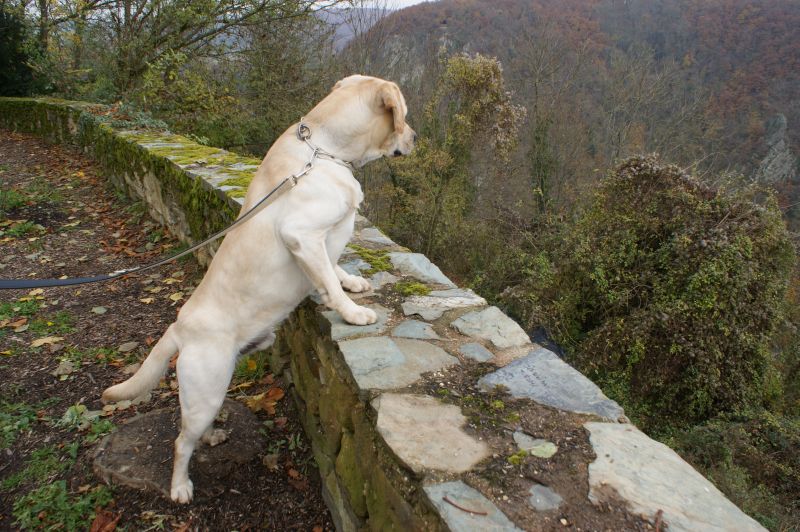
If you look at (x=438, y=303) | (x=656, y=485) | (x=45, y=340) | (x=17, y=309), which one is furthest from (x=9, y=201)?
(x=656, y=485)

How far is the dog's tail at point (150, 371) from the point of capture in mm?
2439

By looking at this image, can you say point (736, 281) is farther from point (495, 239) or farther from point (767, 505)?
point (495, 239)

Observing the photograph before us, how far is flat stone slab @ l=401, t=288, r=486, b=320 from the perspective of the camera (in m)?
2.78

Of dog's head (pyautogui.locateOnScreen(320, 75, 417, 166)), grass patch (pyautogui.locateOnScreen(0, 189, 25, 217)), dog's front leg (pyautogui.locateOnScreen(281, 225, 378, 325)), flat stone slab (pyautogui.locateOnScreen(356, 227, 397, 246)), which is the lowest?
grass patch (pyautogui.locateOnScreen(0, 189, 25, 217))

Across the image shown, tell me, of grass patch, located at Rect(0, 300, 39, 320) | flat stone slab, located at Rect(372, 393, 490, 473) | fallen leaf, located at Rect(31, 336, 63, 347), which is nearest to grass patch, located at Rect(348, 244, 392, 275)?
flat stone slab, located at Rect(372, 393, 490, 473)

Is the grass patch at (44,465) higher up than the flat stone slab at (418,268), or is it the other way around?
the flat stone slab at (418,268)

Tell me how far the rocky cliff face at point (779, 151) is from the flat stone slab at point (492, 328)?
36.7 m

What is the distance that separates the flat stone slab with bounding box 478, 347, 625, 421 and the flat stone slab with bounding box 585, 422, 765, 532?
0.15 m

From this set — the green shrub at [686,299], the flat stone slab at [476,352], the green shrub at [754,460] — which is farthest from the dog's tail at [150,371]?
the green shrub at [686,299]

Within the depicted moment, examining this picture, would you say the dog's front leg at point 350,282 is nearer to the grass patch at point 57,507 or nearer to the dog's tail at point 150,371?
the dog's tail at point 150,371

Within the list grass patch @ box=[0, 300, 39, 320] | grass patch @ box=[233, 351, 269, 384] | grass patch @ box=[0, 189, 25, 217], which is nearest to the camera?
grass patch @ box=[233, 351, 269, 384]

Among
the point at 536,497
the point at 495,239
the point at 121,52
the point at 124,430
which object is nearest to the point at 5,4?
the point at 121,52

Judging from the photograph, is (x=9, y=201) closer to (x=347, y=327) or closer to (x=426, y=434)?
(x=347, y=327)

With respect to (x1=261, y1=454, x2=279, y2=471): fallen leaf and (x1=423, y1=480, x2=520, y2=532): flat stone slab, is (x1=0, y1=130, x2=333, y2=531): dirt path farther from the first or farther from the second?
(x1=423, y1=480, x2=520, y2=532): flat stone slab
